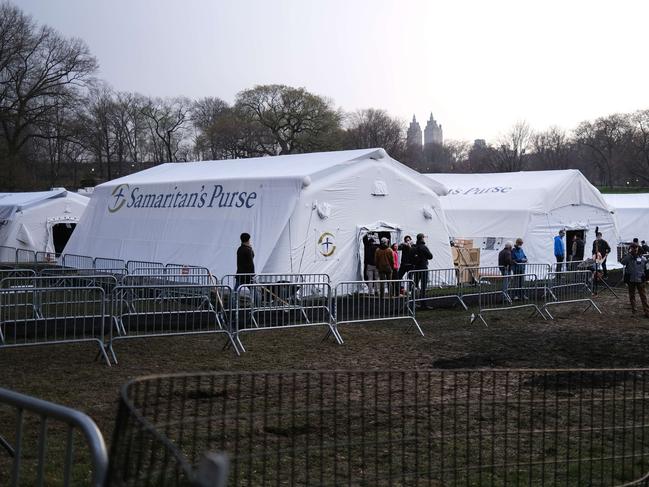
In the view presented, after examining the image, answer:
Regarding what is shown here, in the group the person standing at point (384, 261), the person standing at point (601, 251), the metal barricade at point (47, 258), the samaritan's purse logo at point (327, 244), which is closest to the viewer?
the person standing at point (384, 261)

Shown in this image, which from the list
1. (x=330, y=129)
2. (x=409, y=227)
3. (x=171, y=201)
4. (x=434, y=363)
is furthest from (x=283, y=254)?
(x=330, y=129)

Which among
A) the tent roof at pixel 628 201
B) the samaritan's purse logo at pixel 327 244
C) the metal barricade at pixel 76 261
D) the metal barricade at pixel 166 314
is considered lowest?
the metal barricade at pixel 166 314

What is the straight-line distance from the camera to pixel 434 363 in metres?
12.1

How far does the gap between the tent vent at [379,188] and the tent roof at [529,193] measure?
7.21m

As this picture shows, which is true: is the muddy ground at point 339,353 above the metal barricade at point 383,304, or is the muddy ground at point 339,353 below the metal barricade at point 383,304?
below

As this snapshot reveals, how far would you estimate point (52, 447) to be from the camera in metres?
7.12

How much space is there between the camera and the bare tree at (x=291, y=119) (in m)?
74.8

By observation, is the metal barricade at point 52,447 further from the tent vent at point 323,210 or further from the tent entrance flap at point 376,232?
the tent entrance flap at point 376,232

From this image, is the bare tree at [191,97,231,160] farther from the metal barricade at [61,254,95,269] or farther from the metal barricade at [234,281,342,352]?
the metal barricade at [234,281,342,352]

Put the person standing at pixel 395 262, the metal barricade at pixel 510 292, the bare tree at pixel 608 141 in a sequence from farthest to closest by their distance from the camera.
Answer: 1. the bare tree at pixel 608 141
2. the person standing at pixel 395 262
3. the metal barricade at pixel 510 292

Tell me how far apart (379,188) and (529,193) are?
8.20 meters

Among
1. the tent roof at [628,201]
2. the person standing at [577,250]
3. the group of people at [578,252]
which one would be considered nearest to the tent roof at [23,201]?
the group of people at [578,252]

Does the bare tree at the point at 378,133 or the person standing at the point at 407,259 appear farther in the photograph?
the bare tree at the point at 378,133

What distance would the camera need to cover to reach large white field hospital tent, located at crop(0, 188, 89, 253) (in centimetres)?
3388
